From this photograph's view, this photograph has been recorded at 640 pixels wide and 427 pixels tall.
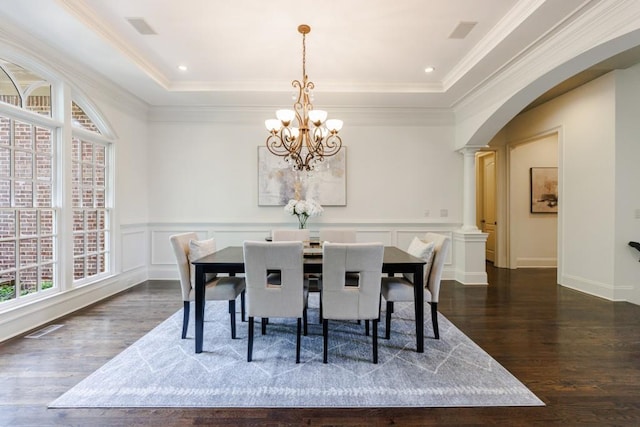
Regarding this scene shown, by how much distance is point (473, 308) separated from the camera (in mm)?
3656

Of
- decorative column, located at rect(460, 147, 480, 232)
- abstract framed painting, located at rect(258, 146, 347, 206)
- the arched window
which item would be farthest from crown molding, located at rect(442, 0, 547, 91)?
the arched window

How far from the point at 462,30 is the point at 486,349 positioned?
9.66 ft

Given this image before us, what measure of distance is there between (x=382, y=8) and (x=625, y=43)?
192cm

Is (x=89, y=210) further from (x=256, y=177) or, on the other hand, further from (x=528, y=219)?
(x=528, y=219)

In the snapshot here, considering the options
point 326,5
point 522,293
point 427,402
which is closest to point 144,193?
point 326,5

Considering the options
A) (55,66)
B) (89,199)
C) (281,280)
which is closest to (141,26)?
(55,66)

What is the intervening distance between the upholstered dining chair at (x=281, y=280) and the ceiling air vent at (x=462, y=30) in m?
2.58

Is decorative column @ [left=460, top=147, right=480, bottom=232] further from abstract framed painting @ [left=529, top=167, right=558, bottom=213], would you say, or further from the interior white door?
abstract framed painting @ [left=529, top=167, right=558, bottom=213]

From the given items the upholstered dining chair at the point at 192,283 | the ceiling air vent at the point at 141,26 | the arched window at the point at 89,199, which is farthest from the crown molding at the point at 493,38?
the arched window at the point at 89,199

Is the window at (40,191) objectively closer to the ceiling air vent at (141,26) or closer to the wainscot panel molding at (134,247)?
the wainscot panel molding at (134,247)

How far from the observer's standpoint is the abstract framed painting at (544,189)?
19.5ft

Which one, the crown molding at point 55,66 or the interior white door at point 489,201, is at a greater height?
the crown molding at point 55,66

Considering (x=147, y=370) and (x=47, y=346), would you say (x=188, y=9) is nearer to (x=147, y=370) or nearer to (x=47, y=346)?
(x=147, y=370)

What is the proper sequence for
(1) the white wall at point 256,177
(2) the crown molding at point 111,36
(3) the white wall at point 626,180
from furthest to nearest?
(1) the white wall at point 256,177 → (3) the white wall at point 626,180 → (2) the crown molding at point 111,36
